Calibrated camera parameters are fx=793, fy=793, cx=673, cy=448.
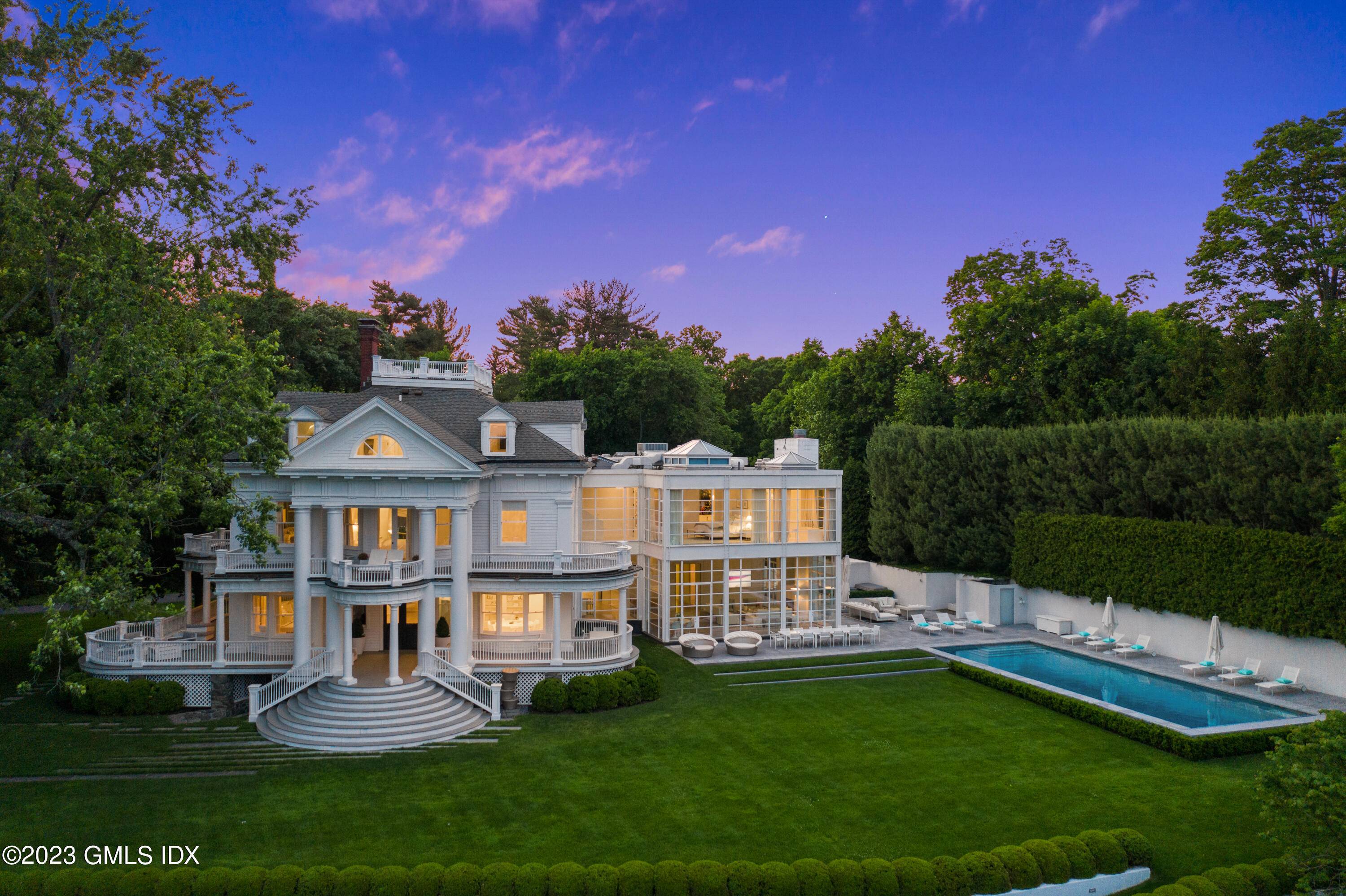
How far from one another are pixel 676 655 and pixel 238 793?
50.1ft

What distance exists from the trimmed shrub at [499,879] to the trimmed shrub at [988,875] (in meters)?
7.32

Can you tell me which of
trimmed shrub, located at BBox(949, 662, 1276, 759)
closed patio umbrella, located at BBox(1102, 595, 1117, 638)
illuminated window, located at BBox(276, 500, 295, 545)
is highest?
illuminated window, located at BBox(276, 500, 295, 545)

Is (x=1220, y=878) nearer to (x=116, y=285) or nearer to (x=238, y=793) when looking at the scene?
(x=238, y=793)

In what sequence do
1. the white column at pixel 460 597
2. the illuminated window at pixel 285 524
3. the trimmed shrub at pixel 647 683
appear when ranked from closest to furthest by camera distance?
the white column at pixel 460 597
the trimmed shrub at pixel 647 683
the illuminated window at pixel 285 524

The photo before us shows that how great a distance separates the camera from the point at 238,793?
17.4 metres

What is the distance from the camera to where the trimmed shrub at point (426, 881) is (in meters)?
12.3

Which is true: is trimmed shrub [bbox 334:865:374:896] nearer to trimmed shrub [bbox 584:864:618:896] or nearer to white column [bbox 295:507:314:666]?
trimmed shrub [bbox 584:864:618:896]

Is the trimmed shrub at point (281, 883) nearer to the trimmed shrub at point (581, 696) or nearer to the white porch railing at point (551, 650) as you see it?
the trimmed shrub at point (581, 696)

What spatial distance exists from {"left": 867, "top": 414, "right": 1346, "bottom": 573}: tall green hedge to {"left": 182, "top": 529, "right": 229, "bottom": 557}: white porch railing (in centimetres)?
3091

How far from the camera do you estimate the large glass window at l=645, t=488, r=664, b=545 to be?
3112 cm

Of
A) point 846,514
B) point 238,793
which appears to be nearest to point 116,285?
point 238,793

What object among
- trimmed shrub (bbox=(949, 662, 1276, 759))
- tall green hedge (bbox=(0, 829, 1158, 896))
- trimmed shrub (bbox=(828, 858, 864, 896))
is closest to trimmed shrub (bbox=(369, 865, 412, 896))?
tall green hedge (bbox=(0, 829, 1158, 896))

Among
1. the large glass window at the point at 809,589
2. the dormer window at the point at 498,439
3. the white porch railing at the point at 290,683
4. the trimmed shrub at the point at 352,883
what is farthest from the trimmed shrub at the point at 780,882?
the large glass window at the point at 809,589

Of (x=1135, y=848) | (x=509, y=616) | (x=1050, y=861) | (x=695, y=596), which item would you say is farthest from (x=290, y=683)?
(x=1135, y=848)
